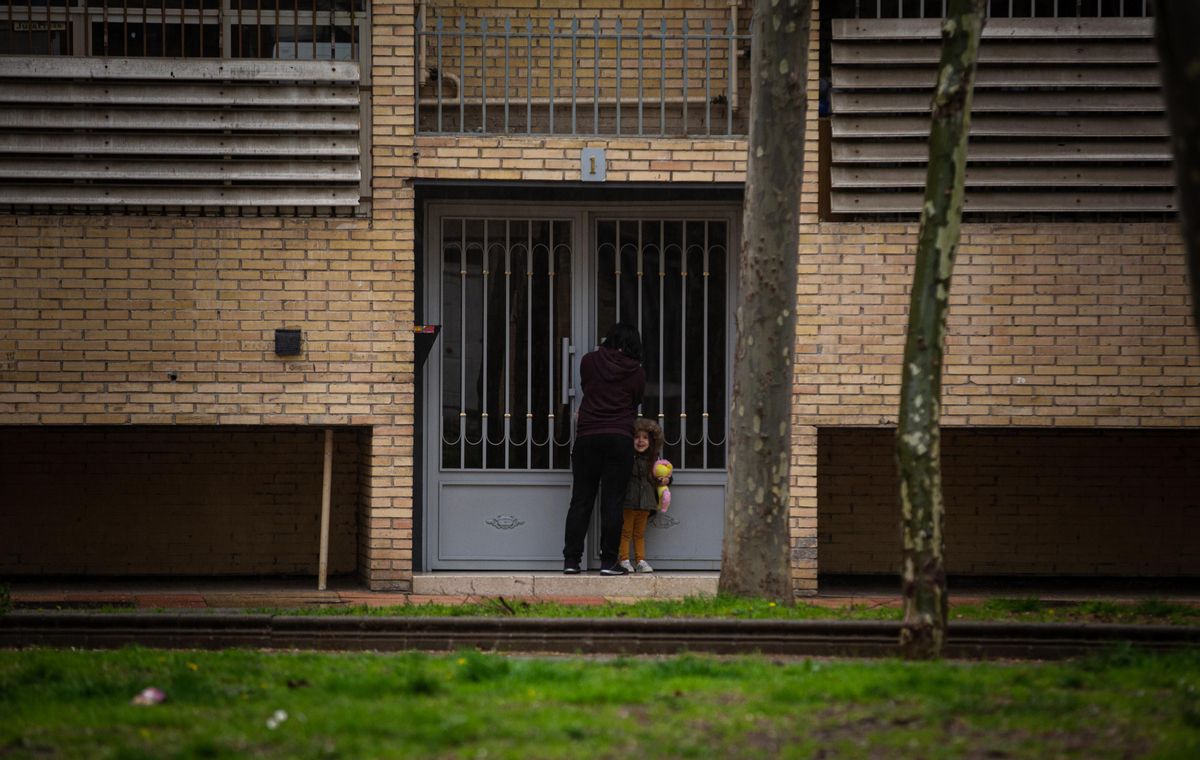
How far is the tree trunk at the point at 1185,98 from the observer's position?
500cm

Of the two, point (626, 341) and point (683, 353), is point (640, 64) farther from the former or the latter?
point (683, 353)

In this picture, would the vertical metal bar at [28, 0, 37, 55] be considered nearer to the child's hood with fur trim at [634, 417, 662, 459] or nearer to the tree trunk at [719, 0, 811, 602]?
the child's hood with fur trim at [634, 417, 662, 459]

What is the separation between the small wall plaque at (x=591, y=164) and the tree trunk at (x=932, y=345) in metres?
4.43

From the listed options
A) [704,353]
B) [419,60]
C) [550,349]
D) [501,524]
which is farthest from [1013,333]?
[419,60]

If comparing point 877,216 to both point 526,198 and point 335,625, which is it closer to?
point 526,198

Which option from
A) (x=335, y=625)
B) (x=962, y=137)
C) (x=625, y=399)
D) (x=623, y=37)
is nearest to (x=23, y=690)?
(x=335, y=625)

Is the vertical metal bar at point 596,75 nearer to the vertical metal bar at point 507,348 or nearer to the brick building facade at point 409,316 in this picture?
the brick building facade at point 409,316

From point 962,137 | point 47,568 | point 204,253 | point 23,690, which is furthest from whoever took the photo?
point 47,568

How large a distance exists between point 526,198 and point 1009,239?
368 cm

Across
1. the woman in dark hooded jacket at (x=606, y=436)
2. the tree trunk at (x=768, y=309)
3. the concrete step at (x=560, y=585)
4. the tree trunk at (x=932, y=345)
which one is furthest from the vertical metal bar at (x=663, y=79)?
the tree trunk at (x=932, y=345)

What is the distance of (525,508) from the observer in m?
12.9

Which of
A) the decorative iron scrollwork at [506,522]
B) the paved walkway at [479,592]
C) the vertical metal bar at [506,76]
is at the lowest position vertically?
the paved walkway at [479,592]

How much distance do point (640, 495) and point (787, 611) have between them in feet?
11.0

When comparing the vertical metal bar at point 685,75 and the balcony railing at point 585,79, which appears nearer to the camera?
the vertical metal bar at point 685,75
